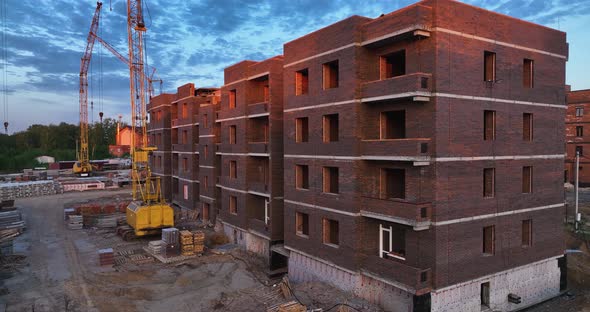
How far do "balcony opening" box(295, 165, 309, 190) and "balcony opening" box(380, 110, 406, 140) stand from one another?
21.0ft

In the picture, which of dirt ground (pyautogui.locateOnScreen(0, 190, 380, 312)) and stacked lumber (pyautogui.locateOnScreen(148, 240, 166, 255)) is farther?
stacked lumber (pyautogui.locateOnScreen(148, 240, 166, 255))

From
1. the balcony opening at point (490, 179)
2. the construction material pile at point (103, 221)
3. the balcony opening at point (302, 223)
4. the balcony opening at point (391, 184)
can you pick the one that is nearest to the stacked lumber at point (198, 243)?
the balcony opening at point (302, 223)

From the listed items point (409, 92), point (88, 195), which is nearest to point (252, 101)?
point (409, 92)

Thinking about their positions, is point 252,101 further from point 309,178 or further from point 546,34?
point 546,34

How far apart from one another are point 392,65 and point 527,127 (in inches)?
319

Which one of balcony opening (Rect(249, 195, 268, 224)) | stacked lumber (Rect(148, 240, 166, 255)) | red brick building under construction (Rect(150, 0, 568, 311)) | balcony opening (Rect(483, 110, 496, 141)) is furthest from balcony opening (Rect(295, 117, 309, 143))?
stacked lumber (Rect(148, 240, 166, 255))

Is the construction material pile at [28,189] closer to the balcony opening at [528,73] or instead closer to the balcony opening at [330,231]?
the balcony opening at [330,231]

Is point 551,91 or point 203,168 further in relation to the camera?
point 203,168

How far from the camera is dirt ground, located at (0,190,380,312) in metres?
21.7

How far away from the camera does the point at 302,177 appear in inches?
990

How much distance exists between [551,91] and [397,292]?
14.1 metres

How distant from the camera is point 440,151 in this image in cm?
1770

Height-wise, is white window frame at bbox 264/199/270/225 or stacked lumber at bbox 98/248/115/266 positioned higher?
white window frame at bbox 264/199/270/225

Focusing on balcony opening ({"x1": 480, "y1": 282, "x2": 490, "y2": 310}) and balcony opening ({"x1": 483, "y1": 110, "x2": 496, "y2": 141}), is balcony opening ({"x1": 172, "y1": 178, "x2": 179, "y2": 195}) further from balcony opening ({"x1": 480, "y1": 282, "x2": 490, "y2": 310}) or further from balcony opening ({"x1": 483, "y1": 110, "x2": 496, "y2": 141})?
balcony opening ({"x1": 483, "y1": 110, "x2": 496, "y2": 141})
